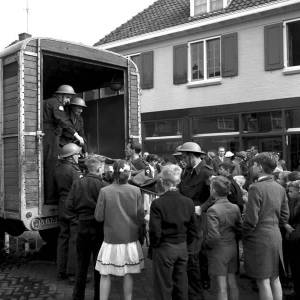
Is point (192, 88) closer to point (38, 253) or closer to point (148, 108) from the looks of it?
point (148, 108)

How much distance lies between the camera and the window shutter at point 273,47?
511 inches

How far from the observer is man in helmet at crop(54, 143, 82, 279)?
5.54 metres

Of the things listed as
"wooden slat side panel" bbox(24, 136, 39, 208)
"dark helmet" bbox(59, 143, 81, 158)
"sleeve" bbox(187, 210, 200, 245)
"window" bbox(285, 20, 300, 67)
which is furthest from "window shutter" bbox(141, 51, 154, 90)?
"sleeve" bbox(187, 210, 200, 245)

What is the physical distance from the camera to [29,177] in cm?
551

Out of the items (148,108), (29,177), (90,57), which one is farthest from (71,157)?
(148,108)

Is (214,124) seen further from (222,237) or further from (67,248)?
(222,237)

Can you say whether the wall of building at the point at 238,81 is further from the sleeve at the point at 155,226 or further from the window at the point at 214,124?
the sleeve at the point at 155,226

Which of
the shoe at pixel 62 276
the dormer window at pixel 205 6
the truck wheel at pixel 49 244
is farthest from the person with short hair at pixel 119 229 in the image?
the dormer window at pixel 205 6

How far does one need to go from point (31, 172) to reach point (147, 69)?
11.4m

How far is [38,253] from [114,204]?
3.46 m

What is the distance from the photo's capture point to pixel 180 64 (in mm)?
15289

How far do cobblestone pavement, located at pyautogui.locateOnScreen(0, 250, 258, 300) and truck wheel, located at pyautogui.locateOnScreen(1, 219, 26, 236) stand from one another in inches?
20.2

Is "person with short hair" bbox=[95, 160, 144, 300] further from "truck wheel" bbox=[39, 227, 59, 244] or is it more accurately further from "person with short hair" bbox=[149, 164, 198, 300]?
"truck wheel" bbox=[39, 227, 59, 244]

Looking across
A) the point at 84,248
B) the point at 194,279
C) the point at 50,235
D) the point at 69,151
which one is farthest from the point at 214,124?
the point at 84,248
